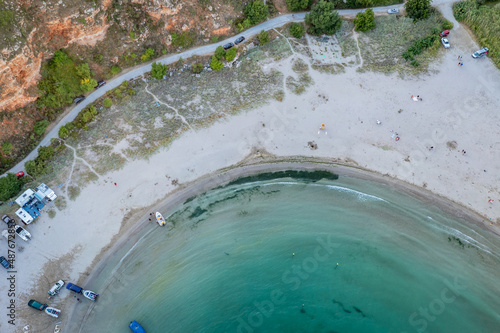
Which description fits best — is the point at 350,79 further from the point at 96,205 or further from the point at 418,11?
the point at 96,205

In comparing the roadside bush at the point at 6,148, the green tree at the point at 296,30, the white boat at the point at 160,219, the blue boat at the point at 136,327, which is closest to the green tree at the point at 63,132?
the roadside bush at the point at 6,148

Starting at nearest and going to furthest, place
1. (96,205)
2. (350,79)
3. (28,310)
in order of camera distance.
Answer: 1. (28,310)
2. (96,205)
3. (350,79)

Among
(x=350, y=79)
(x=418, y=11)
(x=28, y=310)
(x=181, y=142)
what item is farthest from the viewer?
(x=418, y=11)

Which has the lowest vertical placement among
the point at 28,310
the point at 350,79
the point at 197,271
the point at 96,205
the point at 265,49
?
the point at 28,310

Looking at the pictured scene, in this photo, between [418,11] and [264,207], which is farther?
[418,11]

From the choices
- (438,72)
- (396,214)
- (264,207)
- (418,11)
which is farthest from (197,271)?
(418,11)

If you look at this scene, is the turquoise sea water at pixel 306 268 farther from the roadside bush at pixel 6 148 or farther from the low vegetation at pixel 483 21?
the low vegetation at pixel 483 21
